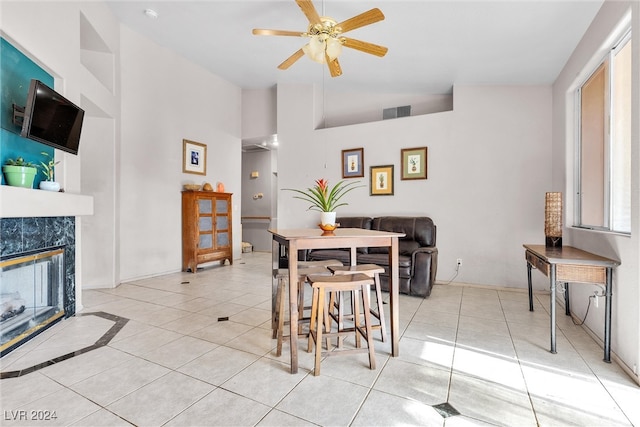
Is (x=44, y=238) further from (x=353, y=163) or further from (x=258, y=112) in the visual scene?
(x=258, y=112)

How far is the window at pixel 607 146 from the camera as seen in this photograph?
2.24 meters

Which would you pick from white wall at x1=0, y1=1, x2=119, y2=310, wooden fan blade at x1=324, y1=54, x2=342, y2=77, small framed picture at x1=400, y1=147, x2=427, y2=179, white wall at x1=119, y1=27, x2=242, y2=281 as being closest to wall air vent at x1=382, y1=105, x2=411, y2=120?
small framed picture at x1=400, y1=147, x2=427, y2=179

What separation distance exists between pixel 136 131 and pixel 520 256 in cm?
566

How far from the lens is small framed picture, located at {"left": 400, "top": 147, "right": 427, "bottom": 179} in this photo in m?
4.50

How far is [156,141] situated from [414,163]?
399 cm

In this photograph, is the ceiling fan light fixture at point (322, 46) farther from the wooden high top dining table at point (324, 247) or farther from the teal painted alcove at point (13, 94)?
the teal painted alcove at point (13, 94)

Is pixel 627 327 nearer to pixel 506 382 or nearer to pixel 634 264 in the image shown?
pixel 634 264

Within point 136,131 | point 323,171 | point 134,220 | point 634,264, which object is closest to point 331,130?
point 323,171

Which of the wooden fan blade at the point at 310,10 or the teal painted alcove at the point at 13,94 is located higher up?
the wooden fan blade at the point at 310,10

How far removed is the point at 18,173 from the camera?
2.18 metres

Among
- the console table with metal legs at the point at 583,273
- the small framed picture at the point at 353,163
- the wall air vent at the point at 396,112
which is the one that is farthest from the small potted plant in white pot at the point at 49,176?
the wall air vent at the point at 396,112

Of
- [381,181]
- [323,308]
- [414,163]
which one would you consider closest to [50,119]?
[323,308]

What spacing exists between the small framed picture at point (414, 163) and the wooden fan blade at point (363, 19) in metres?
2.38

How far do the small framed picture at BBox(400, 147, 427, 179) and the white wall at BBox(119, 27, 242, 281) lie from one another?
3481 mm
